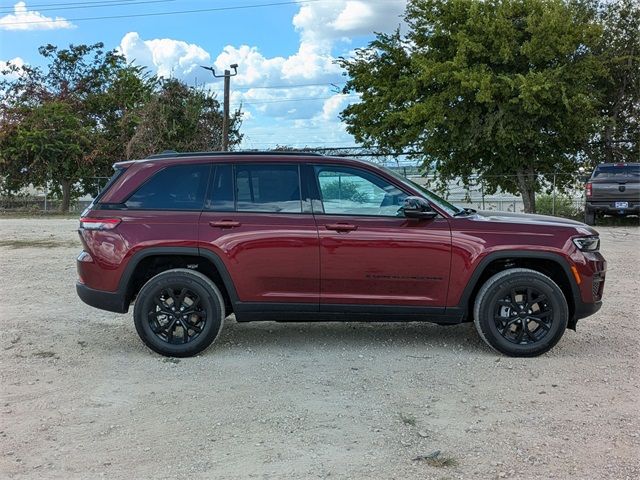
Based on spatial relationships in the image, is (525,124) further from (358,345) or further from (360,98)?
(358,345)

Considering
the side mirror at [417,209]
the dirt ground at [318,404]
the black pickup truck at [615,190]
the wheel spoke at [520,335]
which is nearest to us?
the dirt ground at [318,404]

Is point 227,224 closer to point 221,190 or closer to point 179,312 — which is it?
point 221,190

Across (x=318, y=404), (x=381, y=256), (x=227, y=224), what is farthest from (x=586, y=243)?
(x=227, y=224)

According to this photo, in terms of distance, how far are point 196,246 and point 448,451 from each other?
2.78 metres

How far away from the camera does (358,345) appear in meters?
5.51

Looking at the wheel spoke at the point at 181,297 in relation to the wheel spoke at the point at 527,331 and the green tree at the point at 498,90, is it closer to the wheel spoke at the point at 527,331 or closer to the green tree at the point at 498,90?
the wheel spoke at the point at 527,331

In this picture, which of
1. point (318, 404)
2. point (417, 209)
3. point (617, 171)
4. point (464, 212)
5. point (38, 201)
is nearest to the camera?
point (318, 404)

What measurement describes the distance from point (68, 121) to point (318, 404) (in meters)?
28.1

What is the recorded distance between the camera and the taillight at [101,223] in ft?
17.0

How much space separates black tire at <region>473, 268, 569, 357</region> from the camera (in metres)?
5.01

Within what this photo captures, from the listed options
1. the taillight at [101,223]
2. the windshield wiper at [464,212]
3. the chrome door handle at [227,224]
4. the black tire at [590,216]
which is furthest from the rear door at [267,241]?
the black tire at [590,216]

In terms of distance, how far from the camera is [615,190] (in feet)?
52.8

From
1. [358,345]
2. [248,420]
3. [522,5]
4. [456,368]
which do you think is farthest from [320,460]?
[522,5]

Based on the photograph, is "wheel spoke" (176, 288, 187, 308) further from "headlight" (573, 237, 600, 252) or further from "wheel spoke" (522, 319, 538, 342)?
"headlight" (573, 237, 600, 252)
